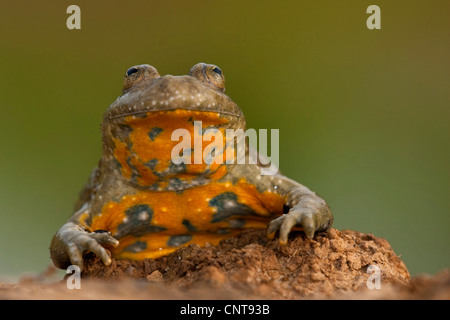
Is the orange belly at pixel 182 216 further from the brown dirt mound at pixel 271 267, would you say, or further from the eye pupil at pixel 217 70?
the eye pupil at pixel 217 70

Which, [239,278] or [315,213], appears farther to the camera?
[315,213]

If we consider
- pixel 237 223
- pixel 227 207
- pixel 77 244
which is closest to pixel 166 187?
pixel 227 207

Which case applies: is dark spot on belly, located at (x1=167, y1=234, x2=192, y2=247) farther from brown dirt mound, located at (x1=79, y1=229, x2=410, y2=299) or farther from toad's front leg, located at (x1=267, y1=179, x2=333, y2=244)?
toad's front leg, located at (x1=267, y1=179, x2=333, y2=244)

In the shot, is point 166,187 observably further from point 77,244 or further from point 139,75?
point 139,75
